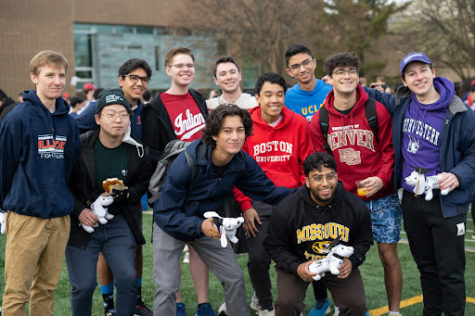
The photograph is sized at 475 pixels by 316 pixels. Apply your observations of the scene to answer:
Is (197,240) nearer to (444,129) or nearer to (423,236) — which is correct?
(423,236)

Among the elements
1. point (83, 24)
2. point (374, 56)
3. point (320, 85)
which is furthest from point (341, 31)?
point (320, 85)

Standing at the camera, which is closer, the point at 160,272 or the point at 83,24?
the point at 160,272

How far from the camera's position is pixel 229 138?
13.4 ft

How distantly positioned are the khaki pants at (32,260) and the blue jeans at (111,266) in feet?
0.55

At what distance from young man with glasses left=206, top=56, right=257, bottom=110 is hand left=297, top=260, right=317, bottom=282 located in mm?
1983

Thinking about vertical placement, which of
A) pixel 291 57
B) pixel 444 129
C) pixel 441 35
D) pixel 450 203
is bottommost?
pixel 450 203

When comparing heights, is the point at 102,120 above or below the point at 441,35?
below

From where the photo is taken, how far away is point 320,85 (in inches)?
218

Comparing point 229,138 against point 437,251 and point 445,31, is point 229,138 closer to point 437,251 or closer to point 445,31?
point 437,251

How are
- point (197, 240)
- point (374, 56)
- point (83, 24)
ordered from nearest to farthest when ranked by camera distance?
point (197, 240), point (83, 24), point (374, 56)

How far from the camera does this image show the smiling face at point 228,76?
539cm

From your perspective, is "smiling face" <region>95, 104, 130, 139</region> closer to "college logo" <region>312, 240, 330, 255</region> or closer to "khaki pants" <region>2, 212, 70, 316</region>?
"khaki pants" <region>2, 212, 70, 316</region>

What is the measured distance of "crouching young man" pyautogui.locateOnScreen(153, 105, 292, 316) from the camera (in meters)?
4.06

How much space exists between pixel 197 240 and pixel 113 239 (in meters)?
0.75
